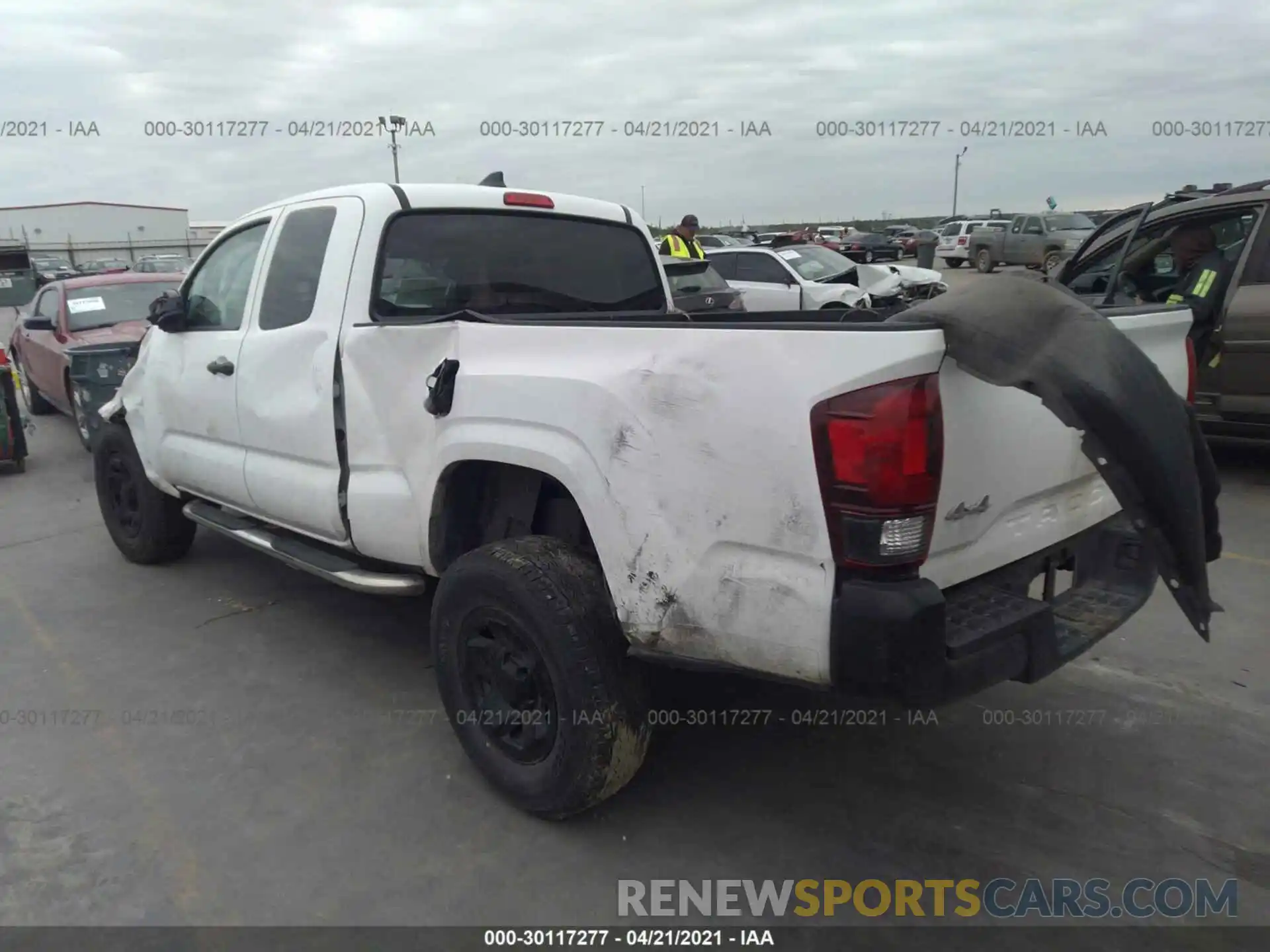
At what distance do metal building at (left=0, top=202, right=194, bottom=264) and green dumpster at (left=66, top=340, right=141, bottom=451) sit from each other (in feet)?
146

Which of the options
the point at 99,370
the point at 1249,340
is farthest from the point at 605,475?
the point at 99,370

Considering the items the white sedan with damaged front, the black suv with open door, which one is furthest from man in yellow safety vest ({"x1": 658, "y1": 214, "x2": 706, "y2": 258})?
the black suv with open door

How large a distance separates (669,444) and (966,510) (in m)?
0.78

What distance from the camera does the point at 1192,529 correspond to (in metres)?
2.19

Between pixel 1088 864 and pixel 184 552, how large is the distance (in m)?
5.12

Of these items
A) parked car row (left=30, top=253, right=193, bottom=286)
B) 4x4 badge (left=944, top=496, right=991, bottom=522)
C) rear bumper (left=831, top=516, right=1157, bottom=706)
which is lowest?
rear bumper (left=831, top=516, right=1157, bottom=706)

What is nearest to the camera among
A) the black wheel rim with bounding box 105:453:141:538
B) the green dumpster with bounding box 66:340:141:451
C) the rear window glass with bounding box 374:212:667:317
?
the rear window glass with bounding box 374:212:667:317

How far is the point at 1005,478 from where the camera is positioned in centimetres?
250

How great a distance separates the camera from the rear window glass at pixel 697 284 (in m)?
11.4

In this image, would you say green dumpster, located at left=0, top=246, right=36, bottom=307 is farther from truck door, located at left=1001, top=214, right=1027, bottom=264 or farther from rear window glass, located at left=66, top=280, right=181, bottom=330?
truck door, located at left=1001, top=214, right=1027, bottom=264

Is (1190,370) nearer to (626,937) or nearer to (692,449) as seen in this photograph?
(692,449)

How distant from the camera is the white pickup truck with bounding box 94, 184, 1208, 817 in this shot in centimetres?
218

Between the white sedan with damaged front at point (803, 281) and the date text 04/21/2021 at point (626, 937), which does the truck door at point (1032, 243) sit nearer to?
the white sedan with damaged front at point (803, 281)

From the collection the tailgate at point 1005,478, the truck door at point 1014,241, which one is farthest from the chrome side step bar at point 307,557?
the truck door at point 1014,241
